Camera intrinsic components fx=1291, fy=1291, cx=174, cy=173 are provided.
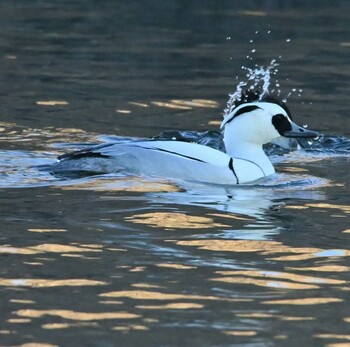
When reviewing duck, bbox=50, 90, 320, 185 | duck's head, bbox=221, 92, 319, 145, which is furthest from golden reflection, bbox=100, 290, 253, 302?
duck's head, bbox=221, 92, 319, 145

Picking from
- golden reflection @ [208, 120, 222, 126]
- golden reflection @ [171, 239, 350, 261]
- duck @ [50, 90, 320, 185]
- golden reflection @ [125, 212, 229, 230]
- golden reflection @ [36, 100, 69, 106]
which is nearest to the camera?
golden reflection @ [171, 239, 350, 261]

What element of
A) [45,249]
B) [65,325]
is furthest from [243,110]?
[65,325]

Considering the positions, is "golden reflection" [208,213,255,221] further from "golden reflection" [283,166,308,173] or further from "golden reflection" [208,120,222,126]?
"golden reflection" [208,120,222,126]

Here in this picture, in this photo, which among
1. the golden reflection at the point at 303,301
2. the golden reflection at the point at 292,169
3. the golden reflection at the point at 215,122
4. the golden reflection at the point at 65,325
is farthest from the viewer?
the golden reflection at the point at 215,122

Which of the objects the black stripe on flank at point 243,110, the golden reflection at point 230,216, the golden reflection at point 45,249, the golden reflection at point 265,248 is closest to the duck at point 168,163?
the black stripe on flank at point 243,110

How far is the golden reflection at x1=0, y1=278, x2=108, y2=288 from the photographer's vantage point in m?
7.64

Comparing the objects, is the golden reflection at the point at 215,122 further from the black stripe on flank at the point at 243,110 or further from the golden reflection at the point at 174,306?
the golden reflection at the point at 174,306

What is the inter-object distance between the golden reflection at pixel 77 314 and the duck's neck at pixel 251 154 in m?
4.92

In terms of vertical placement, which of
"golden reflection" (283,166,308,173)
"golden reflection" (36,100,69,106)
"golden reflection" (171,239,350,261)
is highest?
"golden reflection" (36,100,69,106)

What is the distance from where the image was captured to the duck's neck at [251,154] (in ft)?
39.0

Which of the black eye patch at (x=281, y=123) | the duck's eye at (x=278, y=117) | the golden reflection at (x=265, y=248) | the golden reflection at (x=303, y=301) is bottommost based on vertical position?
the golden reflection at (x=303, y=301)

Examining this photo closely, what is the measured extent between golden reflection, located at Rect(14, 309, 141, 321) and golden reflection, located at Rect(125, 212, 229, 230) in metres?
2.31

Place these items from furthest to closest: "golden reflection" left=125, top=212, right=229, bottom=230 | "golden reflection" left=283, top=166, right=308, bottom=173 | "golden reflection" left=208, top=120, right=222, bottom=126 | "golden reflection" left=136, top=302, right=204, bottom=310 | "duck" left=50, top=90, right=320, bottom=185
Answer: "golden reflection" left=208, top=120, right=222, bottom=126
"golden reflection" left=283, top=166, right=308, bottom=173
"duck" left=50, top=90, right=320, bottom=185
"golden reflection" left=125, top=212, right=229, bottom=230
"golden reflection" left=136, top=302, right=204, bottom=310

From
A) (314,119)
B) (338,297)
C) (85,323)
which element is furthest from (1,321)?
(314,119)
